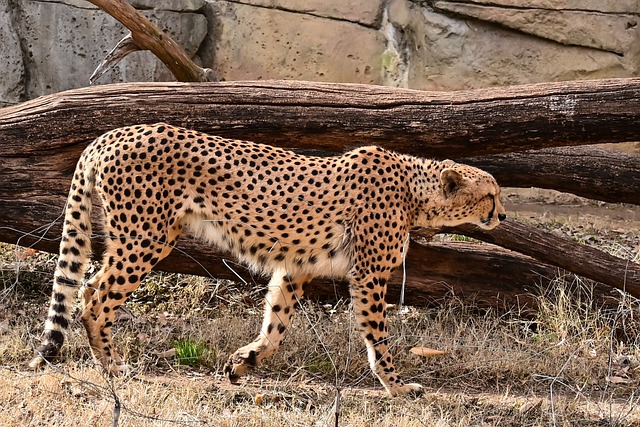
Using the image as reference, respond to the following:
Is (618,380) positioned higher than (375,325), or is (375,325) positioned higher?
(375,325)

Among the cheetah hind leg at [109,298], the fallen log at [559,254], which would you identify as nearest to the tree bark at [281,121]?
the fallen log at [559,254]

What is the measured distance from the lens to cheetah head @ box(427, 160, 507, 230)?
5.01m

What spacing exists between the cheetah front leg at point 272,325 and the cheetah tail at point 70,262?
85 cm

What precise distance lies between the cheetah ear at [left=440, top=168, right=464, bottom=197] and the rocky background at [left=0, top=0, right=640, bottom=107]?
383 cm

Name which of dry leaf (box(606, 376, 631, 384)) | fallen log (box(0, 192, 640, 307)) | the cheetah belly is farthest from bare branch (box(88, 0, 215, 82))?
dry leaf (box(606, 376, 631, 384))

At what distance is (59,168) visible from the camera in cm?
544

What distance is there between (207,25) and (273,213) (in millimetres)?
4567

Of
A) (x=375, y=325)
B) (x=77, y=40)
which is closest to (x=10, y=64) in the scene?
(x=77, y=40)

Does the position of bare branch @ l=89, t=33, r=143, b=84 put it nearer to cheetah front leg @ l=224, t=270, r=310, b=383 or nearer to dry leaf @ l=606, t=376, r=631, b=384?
cheetah front leg @ l=224, t=270, r=310, b=383

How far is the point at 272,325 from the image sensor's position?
16.3 feet

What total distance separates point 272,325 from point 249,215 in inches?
25.0

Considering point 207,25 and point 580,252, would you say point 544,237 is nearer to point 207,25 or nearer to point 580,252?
point 580,252

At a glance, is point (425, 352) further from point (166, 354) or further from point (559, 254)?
point (166, 354)

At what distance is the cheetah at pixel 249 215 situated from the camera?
461 centimetres
